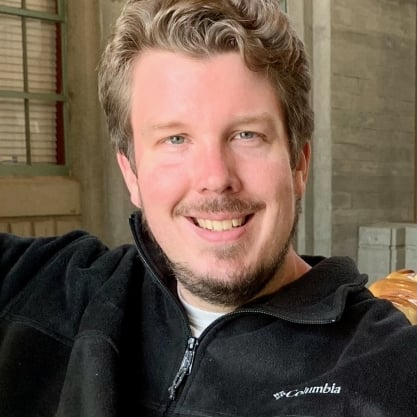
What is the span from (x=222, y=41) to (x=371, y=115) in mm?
4016

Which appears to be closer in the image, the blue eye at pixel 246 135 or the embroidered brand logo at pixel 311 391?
the embroidered brand logo at pixel 311 391

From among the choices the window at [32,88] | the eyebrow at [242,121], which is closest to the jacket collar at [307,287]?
the eyebrow at [242,121]

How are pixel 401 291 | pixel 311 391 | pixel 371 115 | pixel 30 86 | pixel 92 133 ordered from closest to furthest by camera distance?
pixel 311 391 → pixel 401 291 → pixel 30 86 → pixel 92 133 → pixel 371 115

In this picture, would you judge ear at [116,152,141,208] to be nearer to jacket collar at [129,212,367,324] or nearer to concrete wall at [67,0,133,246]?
jacket collar at [129,212,367,324]

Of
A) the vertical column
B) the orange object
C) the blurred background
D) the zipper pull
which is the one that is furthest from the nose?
the vertical column

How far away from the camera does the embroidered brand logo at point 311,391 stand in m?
0.77

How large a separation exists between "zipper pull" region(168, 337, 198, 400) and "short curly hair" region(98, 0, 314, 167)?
0.32 metres

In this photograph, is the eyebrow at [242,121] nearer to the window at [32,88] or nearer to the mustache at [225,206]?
the mustache at [225,206]

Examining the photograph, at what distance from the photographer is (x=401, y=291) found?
67.4 inches

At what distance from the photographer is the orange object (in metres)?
1.60

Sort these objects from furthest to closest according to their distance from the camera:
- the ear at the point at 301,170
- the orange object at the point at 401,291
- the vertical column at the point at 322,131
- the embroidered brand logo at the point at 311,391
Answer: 1. the vertical column at the point at 322,131
2. the orange object at the point at 401,291
3. the ear at the point at 301,170
4. the embroidered brand logo at the point at 311,391

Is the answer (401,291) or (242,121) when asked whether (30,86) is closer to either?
(401,291)

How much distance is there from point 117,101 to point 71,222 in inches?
104

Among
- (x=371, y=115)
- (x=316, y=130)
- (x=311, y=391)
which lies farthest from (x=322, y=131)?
(x=311, y=391)
